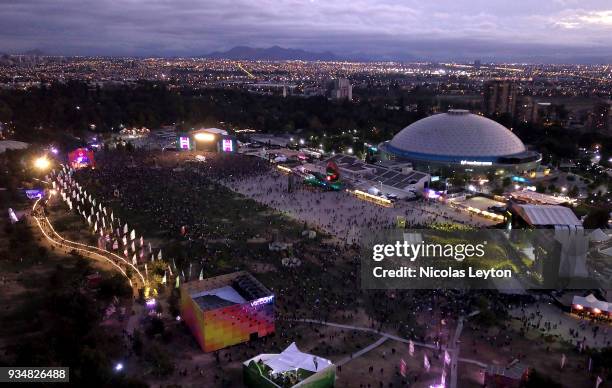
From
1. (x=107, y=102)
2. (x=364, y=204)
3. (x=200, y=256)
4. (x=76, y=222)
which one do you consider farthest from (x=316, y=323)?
(x=107, y=102)

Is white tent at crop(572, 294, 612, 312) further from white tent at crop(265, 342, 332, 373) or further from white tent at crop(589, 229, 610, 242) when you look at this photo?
white tent at crop(265, 342, 332, 373)

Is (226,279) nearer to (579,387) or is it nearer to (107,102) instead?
(579,387)

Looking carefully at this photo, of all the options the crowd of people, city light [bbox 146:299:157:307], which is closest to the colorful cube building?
the crowd of people

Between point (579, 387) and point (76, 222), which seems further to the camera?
point (76, 222)

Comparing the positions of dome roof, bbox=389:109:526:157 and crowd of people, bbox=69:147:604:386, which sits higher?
dome roof, bbox=389:109:526:157

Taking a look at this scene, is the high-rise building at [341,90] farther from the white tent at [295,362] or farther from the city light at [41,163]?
the white tent at [295,362]

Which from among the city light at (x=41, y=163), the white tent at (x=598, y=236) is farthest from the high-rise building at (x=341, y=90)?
the white tent at (x=598, y=236)

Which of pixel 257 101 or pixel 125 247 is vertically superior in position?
pixel 257 101

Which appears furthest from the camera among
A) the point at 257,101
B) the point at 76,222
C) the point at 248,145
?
the point at 257,101
